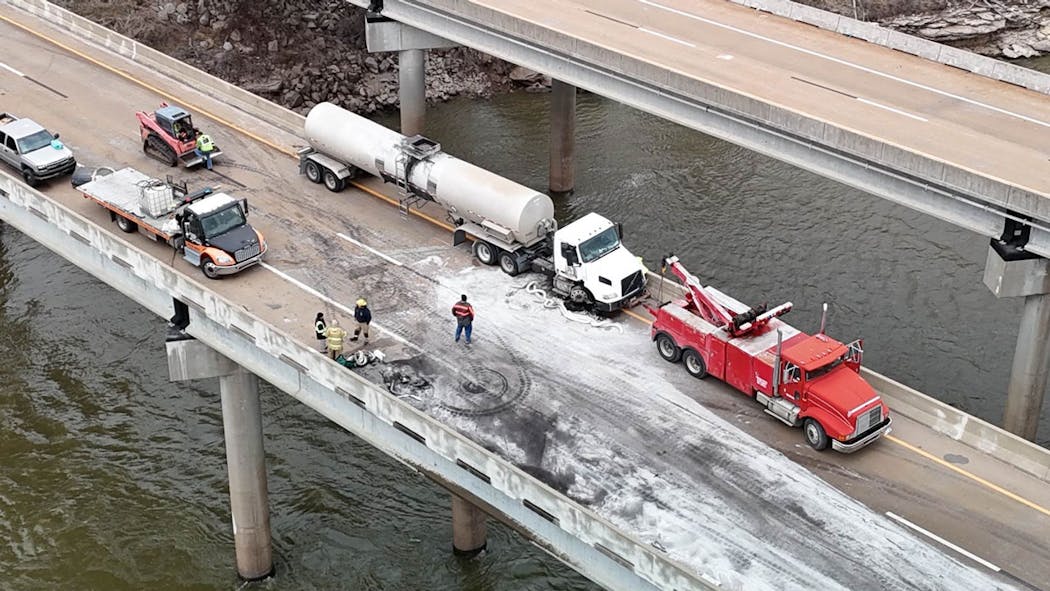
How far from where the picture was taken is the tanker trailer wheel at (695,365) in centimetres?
3300

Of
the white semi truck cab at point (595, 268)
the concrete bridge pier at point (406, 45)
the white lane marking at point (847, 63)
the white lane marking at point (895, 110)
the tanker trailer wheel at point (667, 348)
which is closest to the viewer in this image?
the tanker trailer wheel at point (667, 348)

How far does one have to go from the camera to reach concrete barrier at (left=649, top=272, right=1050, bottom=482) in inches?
1185

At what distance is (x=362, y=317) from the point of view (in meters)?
33.9

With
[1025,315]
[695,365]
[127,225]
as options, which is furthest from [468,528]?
[1025,315]

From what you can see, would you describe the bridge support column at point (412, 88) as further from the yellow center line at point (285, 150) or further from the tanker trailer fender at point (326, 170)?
the tanker trailer fender at point (326, 170)

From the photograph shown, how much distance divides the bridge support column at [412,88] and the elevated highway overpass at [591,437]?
13244mm

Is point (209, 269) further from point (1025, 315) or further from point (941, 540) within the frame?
point (1025, 315)

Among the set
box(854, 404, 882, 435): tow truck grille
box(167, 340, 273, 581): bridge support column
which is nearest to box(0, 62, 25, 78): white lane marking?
box(167, 340, 273, 581): bridge support column

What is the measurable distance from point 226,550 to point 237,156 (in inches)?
531

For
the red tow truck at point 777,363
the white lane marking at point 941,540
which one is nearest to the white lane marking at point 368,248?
the red tow truck at point 777,363

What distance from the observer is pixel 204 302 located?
33406 mm

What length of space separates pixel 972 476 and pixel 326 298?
17.5m

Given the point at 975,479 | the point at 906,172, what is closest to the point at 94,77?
the point at 906,172

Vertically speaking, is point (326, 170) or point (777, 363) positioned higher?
point (326, 170)
